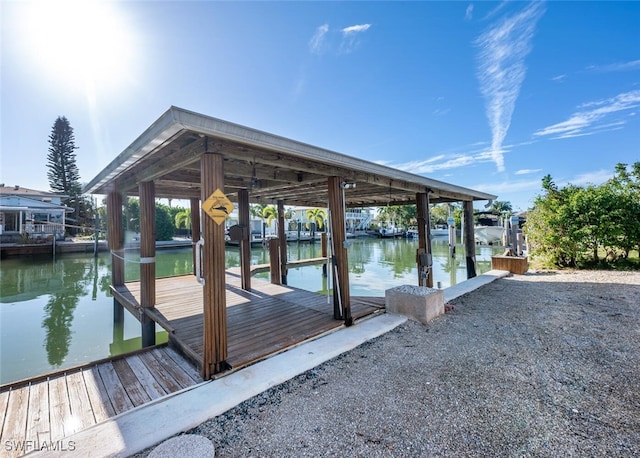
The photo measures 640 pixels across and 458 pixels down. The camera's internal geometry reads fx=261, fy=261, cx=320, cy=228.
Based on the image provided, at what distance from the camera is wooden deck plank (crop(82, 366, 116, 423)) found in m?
2.17

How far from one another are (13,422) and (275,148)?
3193 mm

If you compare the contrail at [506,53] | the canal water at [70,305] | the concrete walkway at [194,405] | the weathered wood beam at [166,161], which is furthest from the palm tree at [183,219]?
the concrete walkway at [194,405]

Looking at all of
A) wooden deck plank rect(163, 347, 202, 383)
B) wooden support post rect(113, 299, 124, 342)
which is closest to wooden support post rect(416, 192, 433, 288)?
wooden deck plank rect(163, 347, 202, 383)

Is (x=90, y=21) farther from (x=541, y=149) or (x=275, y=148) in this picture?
(x=541, y=149)

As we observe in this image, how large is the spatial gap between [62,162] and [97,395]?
3784 cm

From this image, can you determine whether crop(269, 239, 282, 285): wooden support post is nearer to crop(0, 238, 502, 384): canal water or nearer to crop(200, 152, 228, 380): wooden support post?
crop(0, 238, 502, 384): canal water

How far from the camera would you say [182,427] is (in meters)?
1.92

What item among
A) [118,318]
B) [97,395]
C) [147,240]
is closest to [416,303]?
[97,395]

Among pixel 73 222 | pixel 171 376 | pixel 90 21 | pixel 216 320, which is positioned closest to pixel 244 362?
pixel 216 320

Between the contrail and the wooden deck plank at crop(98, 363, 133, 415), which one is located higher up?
the contrail

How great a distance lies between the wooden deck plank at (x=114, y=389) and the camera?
226cm

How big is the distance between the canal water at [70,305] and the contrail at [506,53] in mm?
6369

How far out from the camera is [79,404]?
2.31 metres

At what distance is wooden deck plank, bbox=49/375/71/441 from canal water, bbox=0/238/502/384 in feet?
6.78
